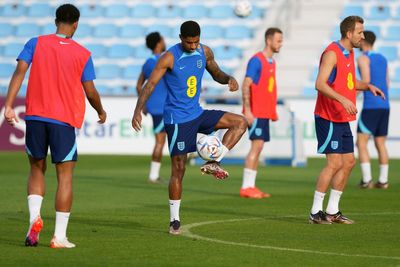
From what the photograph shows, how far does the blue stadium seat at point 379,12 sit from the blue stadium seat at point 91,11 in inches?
335

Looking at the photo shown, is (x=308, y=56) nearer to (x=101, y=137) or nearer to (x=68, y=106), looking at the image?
(x=101, y=137)

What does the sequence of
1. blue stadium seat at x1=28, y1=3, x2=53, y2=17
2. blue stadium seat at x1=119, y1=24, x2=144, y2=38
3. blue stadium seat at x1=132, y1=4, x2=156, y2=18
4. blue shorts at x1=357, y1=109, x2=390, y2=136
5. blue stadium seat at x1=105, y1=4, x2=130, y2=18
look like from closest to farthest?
blue shorts at x1=357, y1=109, x2=390, y2=136, blue stadium seat at x1=119, y1=24, x2=144, y2=38, blue stadium seat at x1=132, y1=4, x2=156, y2=18, blue stadium seat at x1=105, y1=4, x2=130, y2=18, blue stadium seat at x1=28, y1=3, x2=53, y2=17

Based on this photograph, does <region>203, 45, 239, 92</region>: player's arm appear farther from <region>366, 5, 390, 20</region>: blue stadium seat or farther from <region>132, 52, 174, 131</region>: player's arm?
<region>366, 5, 390, 20</region>: blue stadium seat

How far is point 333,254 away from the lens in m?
9.09

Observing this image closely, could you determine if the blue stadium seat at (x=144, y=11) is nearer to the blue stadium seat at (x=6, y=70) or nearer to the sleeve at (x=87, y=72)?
the blue stadium seat at (x=6, y=70)

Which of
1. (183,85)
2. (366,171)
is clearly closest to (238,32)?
(366,171)

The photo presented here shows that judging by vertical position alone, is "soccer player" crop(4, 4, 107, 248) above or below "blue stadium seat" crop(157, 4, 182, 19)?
below

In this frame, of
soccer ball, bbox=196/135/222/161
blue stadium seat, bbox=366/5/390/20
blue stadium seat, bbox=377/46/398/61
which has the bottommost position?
soccer ball, bbox=196/135/222/161

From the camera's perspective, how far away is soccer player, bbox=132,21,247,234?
10.6 metres

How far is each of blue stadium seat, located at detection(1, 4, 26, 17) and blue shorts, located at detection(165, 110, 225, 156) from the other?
24.2 meters

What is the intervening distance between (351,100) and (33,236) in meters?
4.08

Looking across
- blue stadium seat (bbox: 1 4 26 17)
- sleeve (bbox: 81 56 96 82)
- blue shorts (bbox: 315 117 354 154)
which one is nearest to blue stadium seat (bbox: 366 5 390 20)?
blue stadium seat (bbox: 1 4 26 17)

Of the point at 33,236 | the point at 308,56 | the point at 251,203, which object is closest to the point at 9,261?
the point at 33,236

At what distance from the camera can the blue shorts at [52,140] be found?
9.41 metres
